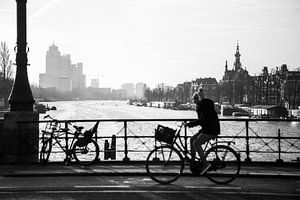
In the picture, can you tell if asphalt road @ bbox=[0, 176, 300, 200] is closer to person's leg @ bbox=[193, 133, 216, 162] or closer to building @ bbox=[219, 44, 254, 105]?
person's leg @ bbox=[193, 133, 216, 162]

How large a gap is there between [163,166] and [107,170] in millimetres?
1465

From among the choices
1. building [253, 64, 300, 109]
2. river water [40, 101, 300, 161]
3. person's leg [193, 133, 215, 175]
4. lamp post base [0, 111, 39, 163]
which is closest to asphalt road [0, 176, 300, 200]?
person's leg [193, 133, 215, 175]

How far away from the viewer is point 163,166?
1113 centimetres

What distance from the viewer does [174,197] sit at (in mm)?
8086

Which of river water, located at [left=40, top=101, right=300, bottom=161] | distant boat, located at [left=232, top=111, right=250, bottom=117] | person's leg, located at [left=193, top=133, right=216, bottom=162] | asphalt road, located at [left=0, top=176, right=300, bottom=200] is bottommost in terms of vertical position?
river water, located at [left=40, top=101, right=300, bottom=161]

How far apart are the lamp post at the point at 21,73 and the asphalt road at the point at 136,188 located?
378cm

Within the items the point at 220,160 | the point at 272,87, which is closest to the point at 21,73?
the point at 220,160

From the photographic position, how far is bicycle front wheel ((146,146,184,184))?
9.58 m

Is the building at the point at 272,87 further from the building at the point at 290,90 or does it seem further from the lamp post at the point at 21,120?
the lamp post at the point at 21,120

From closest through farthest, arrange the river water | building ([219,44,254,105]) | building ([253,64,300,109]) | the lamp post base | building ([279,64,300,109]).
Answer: the lamp post base, the river water, building ([279,64,300,109]), building ([253,64,300,109]), building ([219,44,254,105])

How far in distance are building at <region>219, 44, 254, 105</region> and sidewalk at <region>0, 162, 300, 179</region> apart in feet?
365

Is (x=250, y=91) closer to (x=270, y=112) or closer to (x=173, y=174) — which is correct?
(x=270, y=112)

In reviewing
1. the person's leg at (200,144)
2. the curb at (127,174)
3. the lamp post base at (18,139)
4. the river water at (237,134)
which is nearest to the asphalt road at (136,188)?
the curb at (127,174)

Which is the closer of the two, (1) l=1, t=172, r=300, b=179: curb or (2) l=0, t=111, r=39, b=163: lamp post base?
(1) l=1, t=172, r=300, b=179: curb
